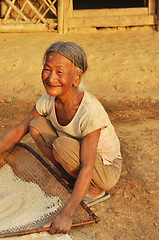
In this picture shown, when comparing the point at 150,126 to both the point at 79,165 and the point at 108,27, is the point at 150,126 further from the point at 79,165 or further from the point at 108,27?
the point at 108,27

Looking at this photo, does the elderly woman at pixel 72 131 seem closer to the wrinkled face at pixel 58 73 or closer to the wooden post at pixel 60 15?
the wrinkled face at pixel 58 73

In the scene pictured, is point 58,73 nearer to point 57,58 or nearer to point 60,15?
point 57,58

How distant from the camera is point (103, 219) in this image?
2.30 metres

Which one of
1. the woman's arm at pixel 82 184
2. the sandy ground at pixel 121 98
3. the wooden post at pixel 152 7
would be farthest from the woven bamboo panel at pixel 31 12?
the woman's arm at pixel 82 184

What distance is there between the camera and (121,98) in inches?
172

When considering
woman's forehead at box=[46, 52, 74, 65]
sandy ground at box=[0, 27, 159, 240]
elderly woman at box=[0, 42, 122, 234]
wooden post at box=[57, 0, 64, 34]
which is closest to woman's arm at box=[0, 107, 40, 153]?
elderly woman at box=[0, 42, 122, 234]

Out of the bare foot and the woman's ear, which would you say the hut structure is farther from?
the bare foot

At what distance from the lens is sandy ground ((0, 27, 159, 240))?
2.31 metres

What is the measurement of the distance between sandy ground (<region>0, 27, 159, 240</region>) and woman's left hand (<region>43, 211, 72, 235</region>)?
13cm

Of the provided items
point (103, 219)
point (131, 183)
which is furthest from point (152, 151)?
point (103, 219)

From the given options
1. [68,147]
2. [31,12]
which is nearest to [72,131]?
[68,147]

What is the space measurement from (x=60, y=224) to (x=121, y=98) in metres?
2.59

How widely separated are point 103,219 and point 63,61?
1047 millimetres

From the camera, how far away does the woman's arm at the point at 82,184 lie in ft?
6.66
